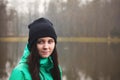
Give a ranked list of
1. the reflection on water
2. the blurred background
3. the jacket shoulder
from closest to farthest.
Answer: the jacket shoulder < the reflection on water < the blurred background

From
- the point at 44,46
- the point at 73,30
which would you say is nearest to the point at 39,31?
the point at 44,46

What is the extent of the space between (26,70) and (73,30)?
4401mm

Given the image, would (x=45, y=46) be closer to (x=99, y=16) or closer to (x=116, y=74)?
(x=116, y=74)

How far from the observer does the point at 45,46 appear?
5.20 feet

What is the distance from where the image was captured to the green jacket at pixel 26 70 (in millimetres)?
1491

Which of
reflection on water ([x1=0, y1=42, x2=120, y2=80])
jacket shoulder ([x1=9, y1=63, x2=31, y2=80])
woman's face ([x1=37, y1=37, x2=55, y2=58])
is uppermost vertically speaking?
woman's face ([x1=37, y1=37, x2=55, y2=58])

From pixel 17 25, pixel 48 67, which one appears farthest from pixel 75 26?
pixel 48 67

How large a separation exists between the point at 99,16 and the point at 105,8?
20cm

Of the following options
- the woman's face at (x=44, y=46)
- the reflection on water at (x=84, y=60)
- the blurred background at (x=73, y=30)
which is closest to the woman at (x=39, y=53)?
the woman's face at (x=44, y=46)

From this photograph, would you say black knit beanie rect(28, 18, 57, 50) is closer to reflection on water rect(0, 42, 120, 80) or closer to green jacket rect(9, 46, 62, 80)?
green jacket rect(9, 46, 62, 80)

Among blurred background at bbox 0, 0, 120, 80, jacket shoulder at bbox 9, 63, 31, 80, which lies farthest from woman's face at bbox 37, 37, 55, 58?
blurred background at bbox 0, 0, 120, 80

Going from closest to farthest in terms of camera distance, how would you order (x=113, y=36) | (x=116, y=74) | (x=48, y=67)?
(x=48, y=67) < (x=116, y=74) < (x=113, y=36)

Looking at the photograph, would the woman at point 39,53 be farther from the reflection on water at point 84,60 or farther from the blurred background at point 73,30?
the blurred background at point 73,30

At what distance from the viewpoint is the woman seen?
1.54 m
